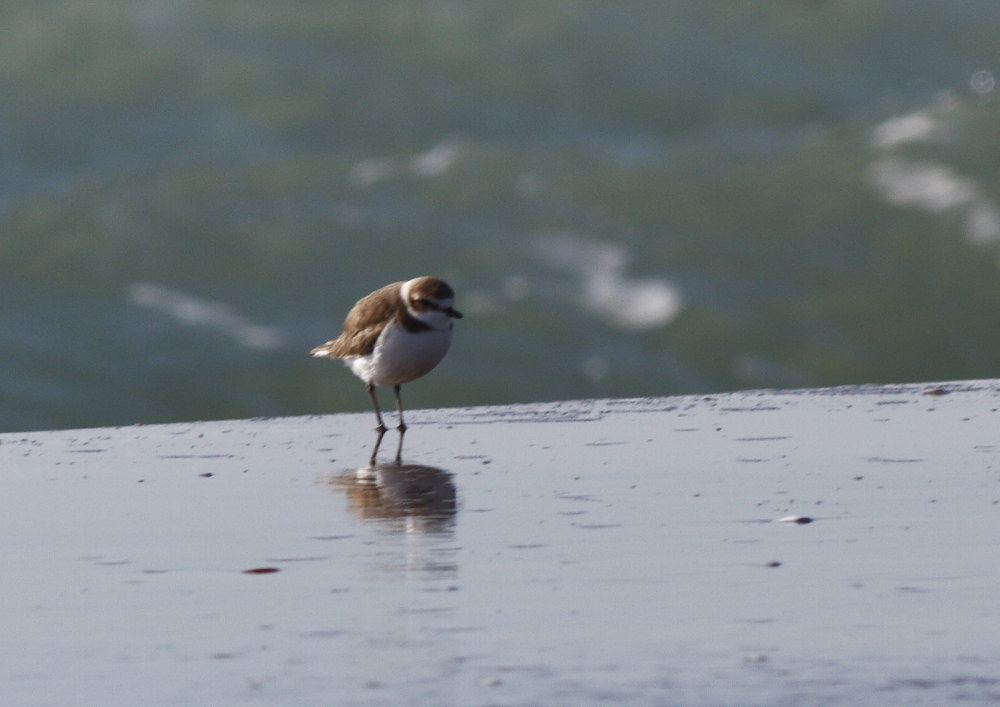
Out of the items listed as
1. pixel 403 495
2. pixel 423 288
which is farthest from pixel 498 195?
pixel 403 495

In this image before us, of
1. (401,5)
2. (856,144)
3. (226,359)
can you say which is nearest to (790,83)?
(856,144)

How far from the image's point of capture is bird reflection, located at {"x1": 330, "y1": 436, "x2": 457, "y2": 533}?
21.5 feet

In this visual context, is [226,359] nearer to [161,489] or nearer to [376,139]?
[376,139]

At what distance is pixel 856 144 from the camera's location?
73.0 ft

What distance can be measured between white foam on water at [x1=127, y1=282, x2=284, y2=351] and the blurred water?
4cm

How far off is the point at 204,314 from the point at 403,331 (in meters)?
8.93

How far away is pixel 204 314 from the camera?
766 inches

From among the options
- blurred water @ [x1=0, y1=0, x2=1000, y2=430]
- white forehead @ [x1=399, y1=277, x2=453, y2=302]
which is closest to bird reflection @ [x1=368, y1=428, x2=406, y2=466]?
white forehead @ [x1=399, y1=277, x2=453, y2=302]

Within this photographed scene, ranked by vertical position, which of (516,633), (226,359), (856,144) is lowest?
(516,633)

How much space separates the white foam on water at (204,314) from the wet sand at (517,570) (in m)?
9.19

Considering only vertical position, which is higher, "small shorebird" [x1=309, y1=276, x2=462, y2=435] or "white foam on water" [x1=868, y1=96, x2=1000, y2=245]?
"white foam on water" [x1=868, y1=96, x2=1000, y2=245]

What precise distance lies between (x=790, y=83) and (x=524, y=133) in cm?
362

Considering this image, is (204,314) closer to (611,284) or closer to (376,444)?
(611,284)

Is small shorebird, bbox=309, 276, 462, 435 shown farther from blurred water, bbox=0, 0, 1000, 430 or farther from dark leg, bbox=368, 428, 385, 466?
blurred water, bbox=0, 0, 1000, 430
